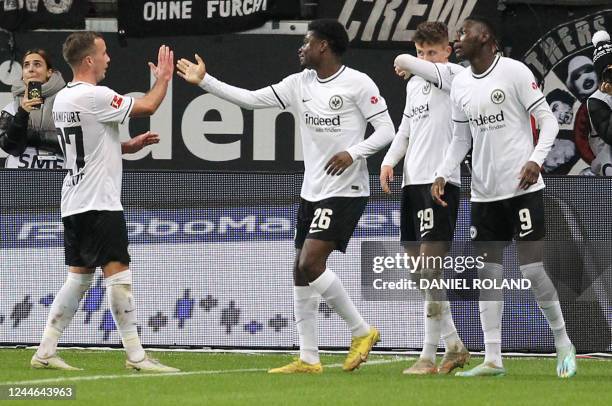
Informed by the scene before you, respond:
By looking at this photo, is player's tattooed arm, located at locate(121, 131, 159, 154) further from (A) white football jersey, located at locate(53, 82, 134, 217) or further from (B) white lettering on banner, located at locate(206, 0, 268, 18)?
(B) white lettering on banner, located at locate(206, 0, 268, 18)

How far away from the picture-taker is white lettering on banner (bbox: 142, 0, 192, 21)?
15.2m

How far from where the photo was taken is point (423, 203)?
387 inches

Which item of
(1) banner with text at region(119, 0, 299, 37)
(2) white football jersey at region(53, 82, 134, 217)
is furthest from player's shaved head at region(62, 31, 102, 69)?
(1) banner with text at region(119, 0, 299, 37)

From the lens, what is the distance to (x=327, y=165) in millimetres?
9422

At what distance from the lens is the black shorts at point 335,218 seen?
948cm

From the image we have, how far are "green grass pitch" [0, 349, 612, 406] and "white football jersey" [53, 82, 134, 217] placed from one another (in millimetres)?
1090

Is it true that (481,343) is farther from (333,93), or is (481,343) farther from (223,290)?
(333,93)

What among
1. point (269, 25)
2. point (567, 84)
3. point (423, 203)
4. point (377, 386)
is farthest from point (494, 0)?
point (377, 386)

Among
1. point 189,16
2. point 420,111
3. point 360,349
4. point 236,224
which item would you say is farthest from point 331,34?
point 189,16

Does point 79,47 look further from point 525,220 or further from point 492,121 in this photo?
point 525,220

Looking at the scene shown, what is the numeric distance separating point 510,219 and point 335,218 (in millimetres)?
1083

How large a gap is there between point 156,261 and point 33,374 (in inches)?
91.3

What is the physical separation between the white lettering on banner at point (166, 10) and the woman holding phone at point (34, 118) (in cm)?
168

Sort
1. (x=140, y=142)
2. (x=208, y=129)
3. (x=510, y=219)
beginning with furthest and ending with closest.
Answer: (x=208, y=129), (x=140, y=142), (x=510, y=219)
